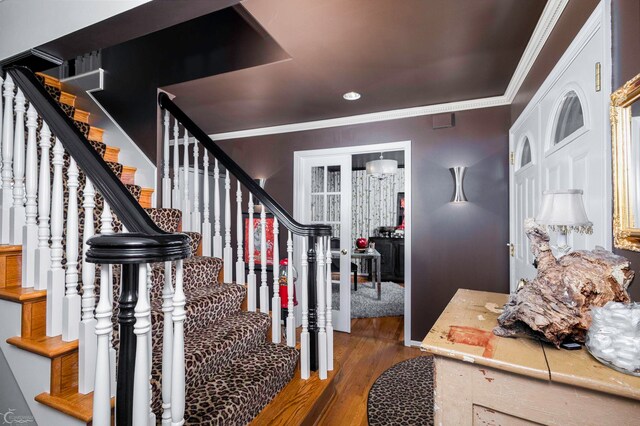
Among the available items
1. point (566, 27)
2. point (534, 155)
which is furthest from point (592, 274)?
point (534, 155)

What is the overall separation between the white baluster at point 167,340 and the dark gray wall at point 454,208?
2659 millimetres

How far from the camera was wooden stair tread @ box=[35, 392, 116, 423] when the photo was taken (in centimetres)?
111

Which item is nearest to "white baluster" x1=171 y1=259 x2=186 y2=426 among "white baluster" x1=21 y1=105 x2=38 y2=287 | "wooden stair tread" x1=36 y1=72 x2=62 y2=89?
"white baluster" x1=21 y1=105 x2=38 y2=287

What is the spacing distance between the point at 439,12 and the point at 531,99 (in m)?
0.98

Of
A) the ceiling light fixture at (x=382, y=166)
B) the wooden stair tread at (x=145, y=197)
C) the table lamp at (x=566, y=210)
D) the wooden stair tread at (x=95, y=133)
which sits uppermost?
the ceiling light fixture at (x=382, y=166)

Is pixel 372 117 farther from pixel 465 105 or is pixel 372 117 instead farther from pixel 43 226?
pixel 43 226

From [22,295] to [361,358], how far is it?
8.26ft

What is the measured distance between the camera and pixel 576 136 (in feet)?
4.58

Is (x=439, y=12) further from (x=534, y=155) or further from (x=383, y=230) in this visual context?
(x=383, y=230)

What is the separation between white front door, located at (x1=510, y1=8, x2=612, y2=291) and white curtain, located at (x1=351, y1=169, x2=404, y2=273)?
15.3 ft

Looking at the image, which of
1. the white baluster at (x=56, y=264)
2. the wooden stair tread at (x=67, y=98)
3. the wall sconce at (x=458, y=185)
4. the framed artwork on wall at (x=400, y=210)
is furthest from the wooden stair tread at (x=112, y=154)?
the framed artwork on wall at (x=400, y=210)

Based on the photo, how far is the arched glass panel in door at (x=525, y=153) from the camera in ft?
7.61

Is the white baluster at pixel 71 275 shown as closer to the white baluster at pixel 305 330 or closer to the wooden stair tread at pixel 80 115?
the white baluster at pixel 305 330

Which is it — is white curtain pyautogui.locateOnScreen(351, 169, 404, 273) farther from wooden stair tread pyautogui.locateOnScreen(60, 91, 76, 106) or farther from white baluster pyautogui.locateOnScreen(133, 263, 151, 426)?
white baluster pyautogui.locateOnScreen(133, 263, 151, 426)
